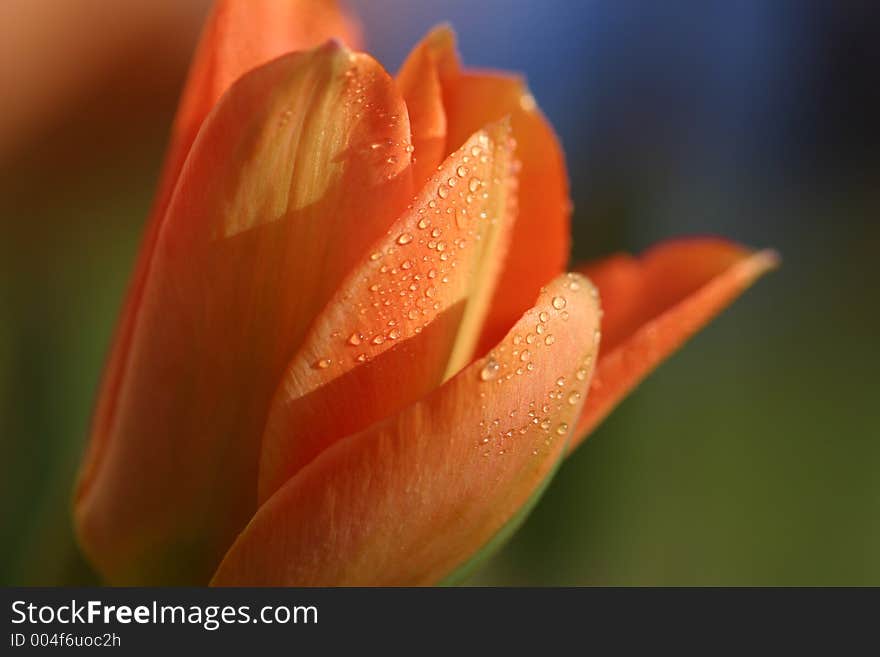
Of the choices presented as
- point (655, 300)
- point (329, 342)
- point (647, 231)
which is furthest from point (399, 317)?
point (647, 231)

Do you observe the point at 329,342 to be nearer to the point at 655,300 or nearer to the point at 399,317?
the point at 399,317

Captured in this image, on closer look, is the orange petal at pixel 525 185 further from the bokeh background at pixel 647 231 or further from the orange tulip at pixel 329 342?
the bokeh background at pixel 647 231

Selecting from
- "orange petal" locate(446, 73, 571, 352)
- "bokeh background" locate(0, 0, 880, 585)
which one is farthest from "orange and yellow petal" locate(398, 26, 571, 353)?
"bokeh background" locate(0, 0, 880, 585)

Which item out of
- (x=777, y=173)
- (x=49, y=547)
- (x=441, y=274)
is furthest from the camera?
(x=777, y=173)

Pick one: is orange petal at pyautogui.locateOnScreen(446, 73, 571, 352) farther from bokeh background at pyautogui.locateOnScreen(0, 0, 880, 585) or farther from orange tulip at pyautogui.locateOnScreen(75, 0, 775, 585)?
bokeh background at pyautogui.locateOnScreen(0, 0, 880, 585)

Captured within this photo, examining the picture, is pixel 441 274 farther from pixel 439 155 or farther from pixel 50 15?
pixel 50 15

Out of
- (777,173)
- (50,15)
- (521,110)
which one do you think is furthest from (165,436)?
(777,173)
